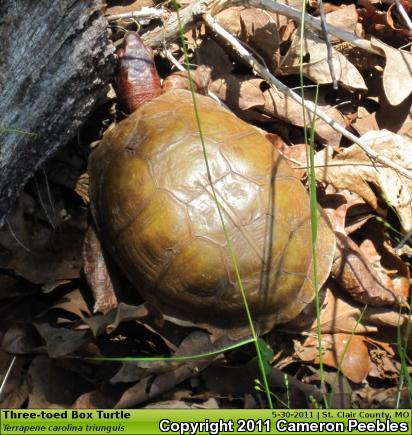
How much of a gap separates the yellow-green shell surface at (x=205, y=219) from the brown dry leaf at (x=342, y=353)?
0.78ft

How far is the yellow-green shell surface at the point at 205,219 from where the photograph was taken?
2.31 metres

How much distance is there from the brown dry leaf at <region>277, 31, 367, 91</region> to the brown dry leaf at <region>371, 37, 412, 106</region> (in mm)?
138

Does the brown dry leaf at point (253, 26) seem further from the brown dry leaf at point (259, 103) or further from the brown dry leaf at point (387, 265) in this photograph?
the brown dry leaf at point (387, 265)

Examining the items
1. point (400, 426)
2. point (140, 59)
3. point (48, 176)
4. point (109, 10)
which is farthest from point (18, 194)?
point (400, 426)

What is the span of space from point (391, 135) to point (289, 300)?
3.58 ft

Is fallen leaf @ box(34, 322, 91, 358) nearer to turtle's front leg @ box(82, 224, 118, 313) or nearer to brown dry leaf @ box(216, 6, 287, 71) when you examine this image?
turtle's front leg @ box(82, 224, 118, 313)

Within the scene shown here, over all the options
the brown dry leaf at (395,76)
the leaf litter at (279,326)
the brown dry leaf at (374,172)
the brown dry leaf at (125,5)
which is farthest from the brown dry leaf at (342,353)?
the brown dry leaf at (125,5)

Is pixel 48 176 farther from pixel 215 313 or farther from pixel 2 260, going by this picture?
pixel 215 313

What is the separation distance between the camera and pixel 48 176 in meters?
2.81

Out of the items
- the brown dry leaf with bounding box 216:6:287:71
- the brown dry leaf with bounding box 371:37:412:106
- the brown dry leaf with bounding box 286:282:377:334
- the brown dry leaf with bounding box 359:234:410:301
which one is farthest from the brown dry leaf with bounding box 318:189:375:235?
the brown dry leaf with bounding box 216:6:287:71

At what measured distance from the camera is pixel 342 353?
2639 mm

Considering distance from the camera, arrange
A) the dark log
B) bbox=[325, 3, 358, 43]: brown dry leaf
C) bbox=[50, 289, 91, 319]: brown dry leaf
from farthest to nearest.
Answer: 1. bbox=[325, 3, 358, 43]: brown dry leaf
2. bbox=[50, 289, 91, 319]: brown dry leaf
3. the dark log

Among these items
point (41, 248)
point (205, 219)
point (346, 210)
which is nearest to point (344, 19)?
point (346, 210)

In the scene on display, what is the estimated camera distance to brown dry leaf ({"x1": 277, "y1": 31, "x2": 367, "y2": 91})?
298cm
